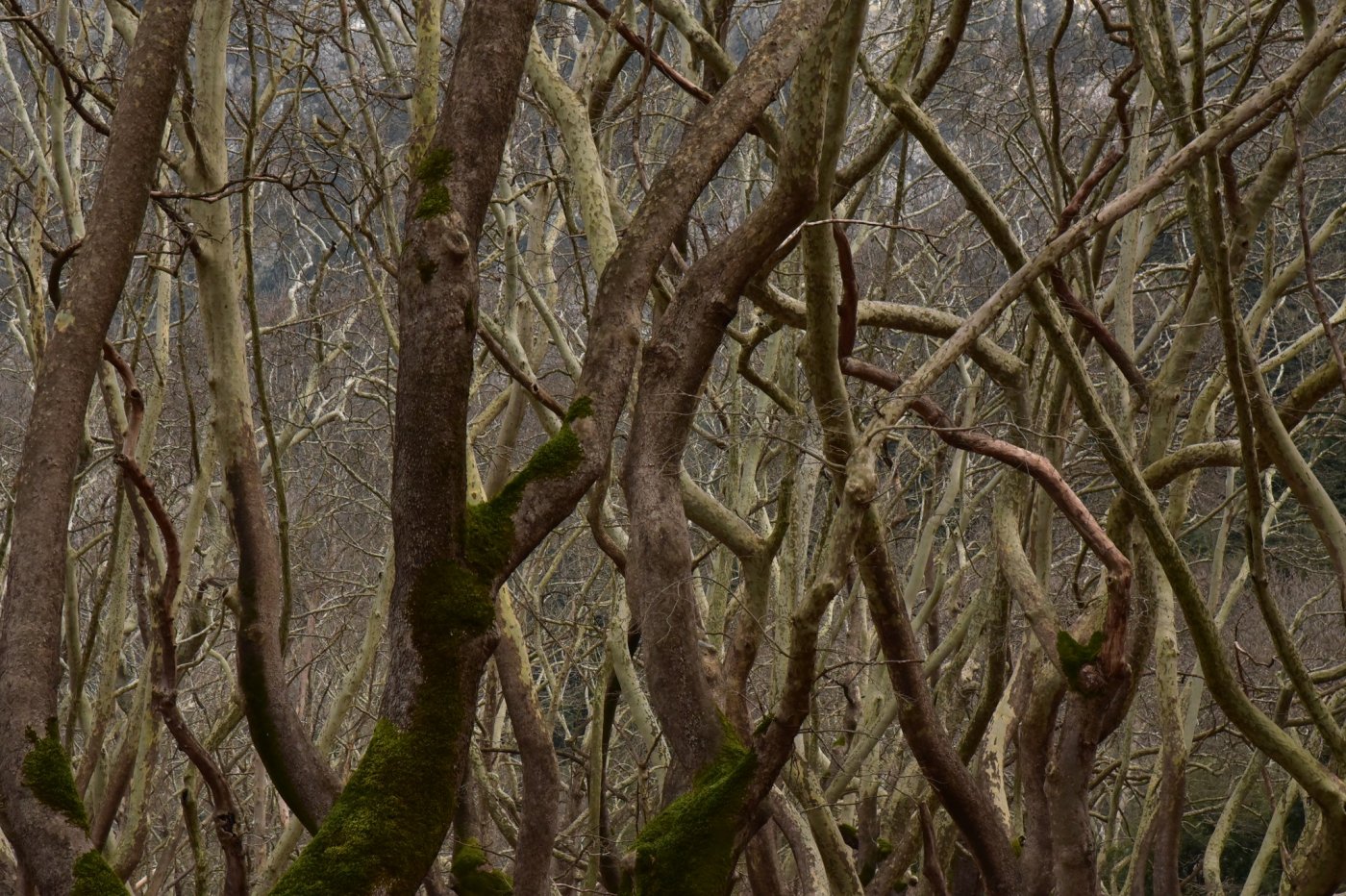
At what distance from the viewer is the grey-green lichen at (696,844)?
11.7 feet

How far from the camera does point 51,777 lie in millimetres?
3010

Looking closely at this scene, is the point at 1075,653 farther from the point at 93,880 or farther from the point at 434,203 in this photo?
the point at 93,880

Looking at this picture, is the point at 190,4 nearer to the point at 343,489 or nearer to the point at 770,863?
the point at 770,863

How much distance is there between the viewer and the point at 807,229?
3.67 meters

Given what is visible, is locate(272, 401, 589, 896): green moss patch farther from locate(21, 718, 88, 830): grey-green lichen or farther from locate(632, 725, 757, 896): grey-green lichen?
locate(632, 725, 757, 896): grey-green lichen

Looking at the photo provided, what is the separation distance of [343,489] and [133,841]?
8671 mm

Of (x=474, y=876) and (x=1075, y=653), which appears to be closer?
(x=1075, y=653)

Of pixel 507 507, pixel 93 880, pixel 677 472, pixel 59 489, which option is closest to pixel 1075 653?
pixel 677 472

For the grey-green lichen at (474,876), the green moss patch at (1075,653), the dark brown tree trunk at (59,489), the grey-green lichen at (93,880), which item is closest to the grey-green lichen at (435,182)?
the dark brown tree trunk at (59,489)

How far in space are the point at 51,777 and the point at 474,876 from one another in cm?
256

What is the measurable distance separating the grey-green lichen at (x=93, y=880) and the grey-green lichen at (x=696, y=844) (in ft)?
4.74

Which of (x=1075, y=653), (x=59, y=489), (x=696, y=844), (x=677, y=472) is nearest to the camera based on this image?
(x=59, y=489)

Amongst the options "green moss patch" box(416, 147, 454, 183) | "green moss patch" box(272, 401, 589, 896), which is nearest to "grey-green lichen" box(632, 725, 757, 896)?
"green moss patch" box(272, 401, 589, 896)

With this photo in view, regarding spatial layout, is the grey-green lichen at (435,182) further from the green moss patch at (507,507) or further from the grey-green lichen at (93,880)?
the grey-green lichen at (93,880)
